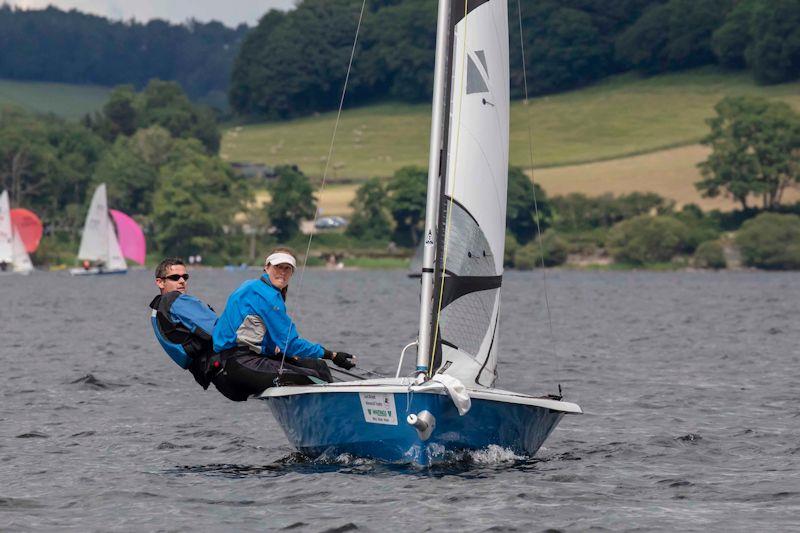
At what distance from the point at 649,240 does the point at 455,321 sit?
12747cm

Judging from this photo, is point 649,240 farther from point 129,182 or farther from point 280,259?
point 280,259

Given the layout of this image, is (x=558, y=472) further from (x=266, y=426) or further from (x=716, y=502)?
(x=266, y=426)

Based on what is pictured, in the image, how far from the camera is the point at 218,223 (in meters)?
156

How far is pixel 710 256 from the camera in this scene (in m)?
141

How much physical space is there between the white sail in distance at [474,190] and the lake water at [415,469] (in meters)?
1.57

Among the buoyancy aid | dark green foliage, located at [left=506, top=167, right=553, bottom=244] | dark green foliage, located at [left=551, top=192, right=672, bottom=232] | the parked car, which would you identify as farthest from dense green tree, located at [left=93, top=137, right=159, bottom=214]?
the buoyancy aid

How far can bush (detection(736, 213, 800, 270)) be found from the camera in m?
142

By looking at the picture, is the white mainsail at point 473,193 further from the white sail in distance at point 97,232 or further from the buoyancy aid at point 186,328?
the white sail in distance at point 97,232

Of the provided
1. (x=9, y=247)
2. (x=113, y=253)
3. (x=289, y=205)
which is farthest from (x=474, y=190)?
(x=289, y=205)

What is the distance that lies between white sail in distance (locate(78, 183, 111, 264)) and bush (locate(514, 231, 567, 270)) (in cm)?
4046

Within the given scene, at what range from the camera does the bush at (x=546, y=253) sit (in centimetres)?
14523

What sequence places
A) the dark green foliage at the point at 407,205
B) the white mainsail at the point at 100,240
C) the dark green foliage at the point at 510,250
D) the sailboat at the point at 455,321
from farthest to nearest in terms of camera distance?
1. the dark green foliage at the point at 407,205
2. the dark green foliage at the point at 510,250
3. the white mainsail at the point at 100,240
4. the sailboat at the point at 455,321

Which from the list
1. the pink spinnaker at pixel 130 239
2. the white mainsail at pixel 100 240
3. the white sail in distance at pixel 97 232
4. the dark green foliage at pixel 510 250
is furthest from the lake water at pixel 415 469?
the dark green foliage at pixel 510 250

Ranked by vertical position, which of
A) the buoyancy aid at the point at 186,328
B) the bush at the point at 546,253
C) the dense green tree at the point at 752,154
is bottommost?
the bush at the point at 546,253
